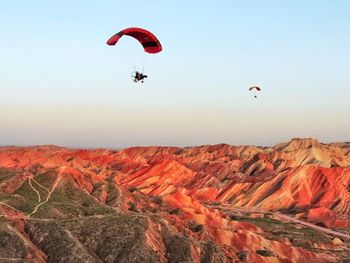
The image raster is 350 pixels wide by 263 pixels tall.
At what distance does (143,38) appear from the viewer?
174 ft

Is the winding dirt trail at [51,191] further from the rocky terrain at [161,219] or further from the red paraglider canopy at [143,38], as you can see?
the red paraglider canopy at [143,38]

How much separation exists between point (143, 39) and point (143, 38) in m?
0.32

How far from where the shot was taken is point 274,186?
16150 centimetres

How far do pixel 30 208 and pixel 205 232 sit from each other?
2249 centimetres

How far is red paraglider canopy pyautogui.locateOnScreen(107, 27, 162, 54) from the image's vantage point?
158ft

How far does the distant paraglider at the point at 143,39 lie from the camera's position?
1970 inches

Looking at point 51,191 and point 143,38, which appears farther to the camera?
point 51,191

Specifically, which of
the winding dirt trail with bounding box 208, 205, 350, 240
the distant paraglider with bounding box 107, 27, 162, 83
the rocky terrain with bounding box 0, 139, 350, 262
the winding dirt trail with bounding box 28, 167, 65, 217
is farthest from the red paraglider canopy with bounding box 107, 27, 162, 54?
the winding dirt trail with bounding box 208, 205, 350, 240

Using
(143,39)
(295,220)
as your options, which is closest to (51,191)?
(143,39)

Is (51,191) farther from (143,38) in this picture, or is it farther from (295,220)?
(295,220)

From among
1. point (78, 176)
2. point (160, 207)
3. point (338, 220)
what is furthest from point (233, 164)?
point (78, 176)

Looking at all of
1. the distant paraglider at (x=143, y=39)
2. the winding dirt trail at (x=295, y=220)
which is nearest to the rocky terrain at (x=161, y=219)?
the winding dirt trail at (x=295, y=220)

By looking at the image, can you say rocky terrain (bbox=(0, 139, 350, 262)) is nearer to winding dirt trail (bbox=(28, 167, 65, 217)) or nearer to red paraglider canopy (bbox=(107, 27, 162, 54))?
winding dirt trail (bbox=(28, 167, 65, 217))

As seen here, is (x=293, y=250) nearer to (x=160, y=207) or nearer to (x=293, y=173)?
(x=160, y=207)
